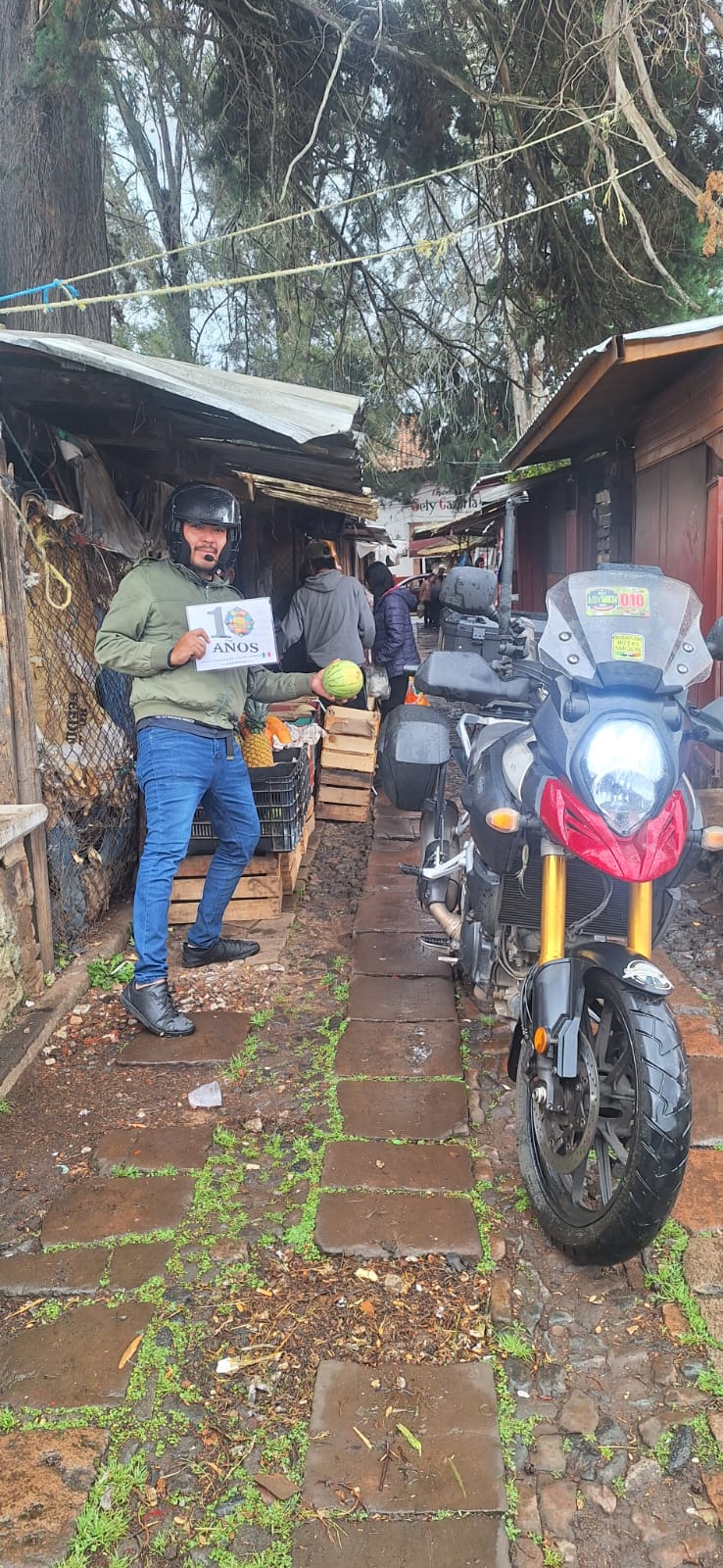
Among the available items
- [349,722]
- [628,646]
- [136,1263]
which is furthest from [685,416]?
[136,1263]

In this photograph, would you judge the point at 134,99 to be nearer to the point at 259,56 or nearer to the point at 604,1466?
the point at 259,56

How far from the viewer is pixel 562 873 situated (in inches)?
94.3

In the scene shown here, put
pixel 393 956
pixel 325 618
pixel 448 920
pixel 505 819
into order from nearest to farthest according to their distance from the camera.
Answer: pixel 505 819 → pixel 448 920 → pixel 393 956 → pixel 325 618

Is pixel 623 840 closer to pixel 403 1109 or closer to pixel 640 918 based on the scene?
pixel 640 918

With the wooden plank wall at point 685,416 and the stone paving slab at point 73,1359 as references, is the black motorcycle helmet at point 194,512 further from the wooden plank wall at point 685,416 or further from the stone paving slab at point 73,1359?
the wooden plank wall at point 685,416

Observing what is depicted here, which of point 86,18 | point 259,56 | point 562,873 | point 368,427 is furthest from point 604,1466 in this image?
point 368,427

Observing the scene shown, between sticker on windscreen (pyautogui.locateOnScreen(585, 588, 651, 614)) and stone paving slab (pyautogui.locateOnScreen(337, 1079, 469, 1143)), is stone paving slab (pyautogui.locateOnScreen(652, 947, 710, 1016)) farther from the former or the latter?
sticker on windscreen (pyautogui.locateOnScreen(585, 588, 651, 614))

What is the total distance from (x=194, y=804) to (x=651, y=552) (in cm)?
452

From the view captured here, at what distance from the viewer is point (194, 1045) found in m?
3.56

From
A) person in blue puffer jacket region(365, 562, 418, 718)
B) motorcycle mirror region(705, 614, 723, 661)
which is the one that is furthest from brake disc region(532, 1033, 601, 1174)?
person in blue puffer jacket region(365, 562, 418, 718)

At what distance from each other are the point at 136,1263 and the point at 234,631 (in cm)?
223

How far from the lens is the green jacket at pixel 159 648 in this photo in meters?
3.62

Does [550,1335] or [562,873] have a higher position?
[562,873]

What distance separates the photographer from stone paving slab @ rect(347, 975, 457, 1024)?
381cm
